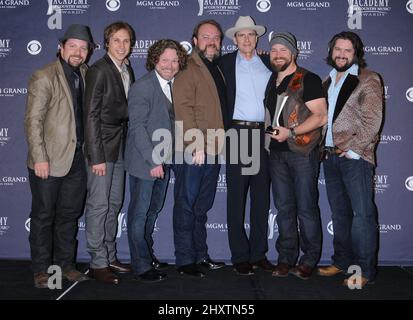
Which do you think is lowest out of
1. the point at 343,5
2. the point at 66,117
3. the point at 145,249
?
the point at 145,249

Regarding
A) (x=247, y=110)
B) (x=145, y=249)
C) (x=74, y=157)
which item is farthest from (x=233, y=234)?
(x=74, y=157)

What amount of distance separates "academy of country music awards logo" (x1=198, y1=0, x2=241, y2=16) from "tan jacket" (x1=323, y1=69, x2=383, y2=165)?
4.31ft

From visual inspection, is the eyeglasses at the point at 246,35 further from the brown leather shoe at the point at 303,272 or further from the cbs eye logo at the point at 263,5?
the brown leather shoe at the point at 303,272

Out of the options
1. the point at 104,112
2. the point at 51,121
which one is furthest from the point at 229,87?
the point at 51,121

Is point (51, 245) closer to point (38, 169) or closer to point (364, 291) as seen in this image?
point (38, 169)

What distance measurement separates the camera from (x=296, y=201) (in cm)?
356

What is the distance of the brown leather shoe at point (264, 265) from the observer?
12.1 feet

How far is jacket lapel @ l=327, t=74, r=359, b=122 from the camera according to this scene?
11.1 feet

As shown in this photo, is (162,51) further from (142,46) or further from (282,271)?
(282,271)

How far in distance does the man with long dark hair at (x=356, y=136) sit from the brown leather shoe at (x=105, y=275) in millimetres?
1731

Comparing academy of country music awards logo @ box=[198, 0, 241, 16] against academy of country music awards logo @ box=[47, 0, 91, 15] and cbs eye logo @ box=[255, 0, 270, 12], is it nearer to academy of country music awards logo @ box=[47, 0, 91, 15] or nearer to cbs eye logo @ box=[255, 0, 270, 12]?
cbs eye logo @ box=[255, 0, 270, 12]

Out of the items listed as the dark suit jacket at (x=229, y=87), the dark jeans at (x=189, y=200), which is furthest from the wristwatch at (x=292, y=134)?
the dark jeans at (x=189, y=200)

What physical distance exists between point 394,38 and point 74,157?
9.83ft

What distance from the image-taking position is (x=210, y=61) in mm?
3588
